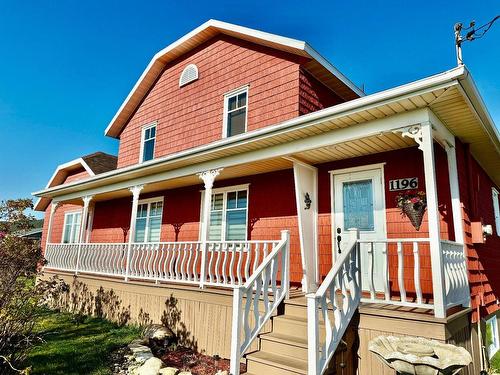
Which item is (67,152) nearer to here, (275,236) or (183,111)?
(183,111)

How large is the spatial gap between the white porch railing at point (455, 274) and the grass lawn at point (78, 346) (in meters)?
4.85

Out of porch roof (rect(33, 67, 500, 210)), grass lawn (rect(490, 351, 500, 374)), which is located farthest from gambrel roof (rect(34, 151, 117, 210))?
grass lawn (rect(490, 351, 500, 374))

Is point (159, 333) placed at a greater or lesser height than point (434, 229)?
lesser

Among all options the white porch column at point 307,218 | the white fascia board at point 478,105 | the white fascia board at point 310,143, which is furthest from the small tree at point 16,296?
the white fascia board at point 478,105

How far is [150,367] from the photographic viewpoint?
15.9ft

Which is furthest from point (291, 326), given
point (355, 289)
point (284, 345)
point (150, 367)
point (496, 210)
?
point (496, 210)

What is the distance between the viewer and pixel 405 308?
454 cm

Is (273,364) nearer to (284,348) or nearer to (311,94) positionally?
(284,348)

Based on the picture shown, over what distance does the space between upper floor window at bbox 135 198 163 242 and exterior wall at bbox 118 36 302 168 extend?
1621 millimetres

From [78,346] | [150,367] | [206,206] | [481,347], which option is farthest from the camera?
[206,206]

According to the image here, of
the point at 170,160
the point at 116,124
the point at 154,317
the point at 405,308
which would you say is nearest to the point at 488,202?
the point at 405,308

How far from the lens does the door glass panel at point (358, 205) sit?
19.6 feet

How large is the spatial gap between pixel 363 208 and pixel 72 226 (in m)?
12.6

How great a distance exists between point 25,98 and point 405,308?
23645mm
